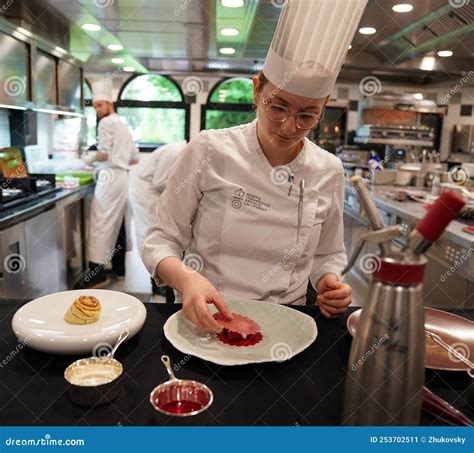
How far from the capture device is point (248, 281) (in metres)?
1.36

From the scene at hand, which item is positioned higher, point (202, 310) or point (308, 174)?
point (308, 174)

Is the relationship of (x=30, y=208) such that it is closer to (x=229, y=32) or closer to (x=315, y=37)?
(x=315, y=37)

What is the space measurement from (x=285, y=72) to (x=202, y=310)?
0.66 m

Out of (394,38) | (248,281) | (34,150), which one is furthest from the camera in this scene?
(394,38)

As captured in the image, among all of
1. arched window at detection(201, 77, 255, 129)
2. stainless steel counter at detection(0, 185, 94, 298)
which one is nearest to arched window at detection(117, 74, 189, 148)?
arched window at detection(201, 77, 255, 129)

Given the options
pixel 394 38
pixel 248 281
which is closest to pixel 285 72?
pixel 248 281

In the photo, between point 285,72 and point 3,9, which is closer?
point 285,72

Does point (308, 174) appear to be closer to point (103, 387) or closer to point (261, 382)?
point (261, 382)

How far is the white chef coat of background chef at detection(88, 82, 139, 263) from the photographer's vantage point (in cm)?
457

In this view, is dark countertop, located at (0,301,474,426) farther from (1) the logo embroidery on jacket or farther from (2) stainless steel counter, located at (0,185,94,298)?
(2) stainless steel counter, located at (0,185,94,298)

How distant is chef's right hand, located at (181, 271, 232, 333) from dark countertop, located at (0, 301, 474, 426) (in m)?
0.07

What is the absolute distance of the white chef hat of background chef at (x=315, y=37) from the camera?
4.06ft

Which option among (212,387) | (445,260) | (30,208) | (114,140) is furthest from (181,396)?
(114,140)

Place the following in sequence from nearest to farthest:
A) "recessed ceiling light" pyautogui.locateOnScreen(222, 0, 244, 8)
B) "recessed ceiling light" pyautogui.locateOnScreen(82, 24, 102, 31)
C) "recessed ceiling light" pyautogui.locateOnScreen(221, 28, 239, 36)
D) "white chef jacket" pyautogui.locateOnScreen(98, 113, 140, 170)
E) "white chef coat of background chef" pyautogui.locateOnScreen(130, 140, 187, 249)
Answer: "recessed ceiling light" pyautogui.locateOnScreen(222, 0, 244, 8) < "white chef coat of background chef" pyautogui.locateOnScreen(130, 140, 187, 249) < "recessed ceiling light" pyautogui.locateOnScreen(82, 24, 102, 31) < "recessed ceiling light" pyautogui.locateOnScreen(221, 28, 239, 36) < "white chef jacket" pyautogui.locateOnScreen(98, 113, 140, 170)
